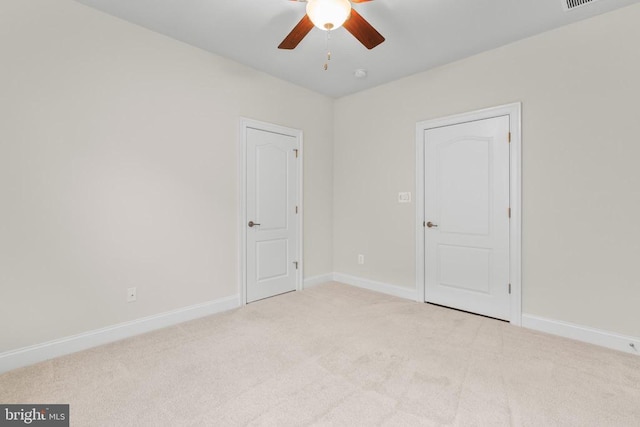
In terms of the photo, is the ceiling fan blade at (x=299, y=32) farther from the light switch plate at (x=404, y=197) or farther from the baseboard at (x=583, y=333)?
the baseboard at (x=583, y=333)

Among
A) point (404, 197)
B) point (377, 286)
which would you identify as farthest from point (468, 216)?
point (377, 286)

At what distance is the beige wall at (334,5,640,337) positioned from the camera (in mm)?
2391

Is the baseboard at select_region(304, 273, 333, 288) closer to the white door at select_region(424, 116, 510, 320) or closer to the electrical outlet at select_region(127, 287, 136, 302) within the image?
the white door at select_region(424, 116, 510, 320)

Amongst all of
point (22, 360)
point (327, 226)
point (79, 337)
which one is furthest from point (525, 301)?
point (22, 360)

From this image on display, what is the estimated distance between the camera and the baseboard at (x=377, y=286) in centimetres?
371

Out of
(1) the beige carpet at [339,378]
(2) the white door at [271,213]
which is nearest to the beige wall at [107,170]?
(2) the white door at [271,213]

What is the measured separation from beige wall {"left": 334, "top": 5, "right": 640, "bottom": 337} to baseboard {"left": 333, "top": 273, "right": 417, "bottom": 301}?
1.22m

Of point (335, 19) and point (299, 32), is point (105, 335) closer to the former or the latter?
point (299, 32)

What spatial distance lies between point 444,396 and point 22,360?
9.44 ft

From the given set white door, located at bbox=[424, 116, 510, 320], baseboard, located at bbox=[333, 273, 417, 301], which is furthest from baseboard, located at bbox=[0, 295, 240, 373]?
white door, located at bbox=[424, 116, 510, 320]

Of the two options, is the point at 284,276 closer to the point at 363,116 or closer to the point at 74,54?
the point at 363,116

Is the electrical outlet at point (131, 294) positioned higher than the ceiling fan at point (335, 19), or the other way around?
the ceiling fan at point (335, 19)

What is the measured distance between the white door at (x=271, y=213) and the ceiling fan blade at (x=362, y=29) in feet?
5.60

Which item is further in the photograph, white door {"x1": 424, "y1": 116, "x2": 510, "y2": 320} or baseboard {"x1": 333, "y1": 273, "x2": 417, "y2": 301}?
baseboard {"x1": 333, "y1": 273, "x2": 417, "y2": 301}
